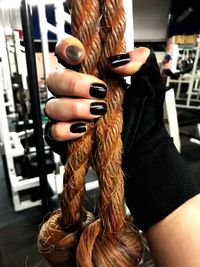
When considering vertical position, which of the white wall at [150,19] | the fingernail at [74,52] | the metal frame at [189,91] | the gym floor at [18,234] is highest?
the white wall at [150,19]

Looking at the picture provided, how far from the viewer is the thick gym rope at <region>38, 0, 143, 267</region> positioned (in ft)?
0.82

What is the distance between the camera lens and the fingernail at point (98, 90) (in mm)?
271

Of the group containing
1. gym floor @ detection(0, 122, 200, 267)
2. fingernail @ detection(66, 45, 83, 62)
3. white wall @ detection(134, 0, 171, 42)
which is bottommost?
gym floor @ detection(0, 122, 200, 267)

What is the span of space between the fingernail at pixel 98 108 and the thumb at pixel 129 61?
0.14ft

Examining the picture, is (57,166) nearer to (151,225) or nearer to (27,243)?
(27,243)

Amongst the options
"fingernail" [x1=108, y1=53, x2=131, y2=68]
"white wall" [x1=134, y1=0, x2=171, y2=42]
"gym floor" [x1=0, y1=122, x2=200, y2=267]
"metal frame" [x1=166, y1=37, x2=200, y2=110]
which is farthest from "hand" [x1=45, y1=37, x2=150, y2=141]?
"white wall" [x1=134, y1=0, x2=171, y2=42]

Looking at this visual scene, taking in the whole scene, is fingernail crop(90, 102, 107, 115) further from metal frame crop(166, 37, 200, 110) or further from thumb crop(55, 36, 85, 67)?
metal frame crop(166, 37, 200, 110)

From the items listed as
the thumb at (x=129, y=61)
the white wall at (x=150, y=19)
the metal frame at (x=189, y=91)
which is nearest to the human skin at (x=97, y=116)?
the thumb at (x=129, y=61)

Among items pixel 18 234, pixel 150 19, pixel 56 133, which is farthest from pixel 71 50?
pixel 150 19

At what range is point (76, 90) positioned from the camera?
28cm

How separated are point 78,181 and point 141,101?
147 millimetres

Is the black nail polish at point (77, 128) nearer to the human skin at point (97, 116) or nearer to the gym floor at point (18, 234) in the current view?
the human skin at point (97, 116)

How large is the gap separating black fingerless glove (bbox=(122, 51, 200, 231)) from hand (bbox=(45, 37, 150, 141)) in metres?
0.04

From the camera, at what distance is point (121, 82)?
0.29m
